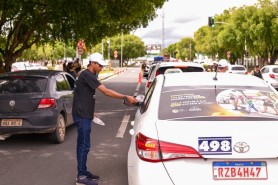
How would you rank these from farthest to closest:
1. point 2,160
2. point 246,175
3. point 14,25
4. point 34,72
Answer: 1. point 14,25
2. point 34,72
3. point 2,160
4. point 246,175

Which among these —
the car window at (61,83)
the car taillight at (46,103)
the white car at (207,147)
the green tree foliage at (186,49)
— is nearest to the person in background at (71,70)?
the car window at (61,83)

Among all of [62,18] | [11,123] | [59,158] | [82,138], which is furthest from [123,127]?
[62,18]

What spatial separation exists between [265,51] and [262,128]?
51534 millimetres

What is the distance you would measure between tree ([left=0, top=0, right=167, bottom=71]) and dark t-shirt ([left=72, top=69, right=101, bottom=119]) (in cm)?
804

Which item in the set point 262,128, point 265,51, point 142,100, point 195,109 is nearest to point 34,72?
point 142,100

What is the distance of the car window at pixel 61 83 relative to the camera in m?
9.05

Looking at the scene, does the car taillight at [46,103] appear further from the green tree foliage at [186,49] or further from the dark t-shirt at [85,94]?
the green tree foliage at [186,49]

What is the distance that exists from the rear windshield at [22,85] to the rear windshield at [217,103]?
459 centimetres

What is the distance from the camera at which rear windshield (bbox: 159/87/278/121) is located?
12.4ft

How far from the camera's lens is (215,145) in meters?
3.42

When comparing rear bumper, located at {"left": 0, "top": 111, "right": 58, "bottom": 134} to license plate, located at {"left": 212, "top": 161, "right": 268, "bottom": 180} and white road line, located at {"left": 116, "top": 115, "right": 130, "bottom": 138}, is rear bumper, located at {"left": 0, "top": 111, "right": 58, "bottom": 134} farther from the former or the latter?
license plate, located at {"left": 212, "top": 161, "right": 268, "bottom": 180}

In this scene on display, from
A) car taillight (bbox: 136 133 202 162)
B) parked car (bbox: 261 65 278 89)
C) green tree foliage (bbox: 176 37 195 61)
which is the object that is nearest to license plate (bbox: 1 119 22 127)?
car taillight (bbox: 136 133 202 162)

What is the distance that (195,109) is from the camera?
393 centimetres

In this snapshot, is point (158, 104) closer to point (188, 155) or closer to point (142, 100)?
point (188, 155)
